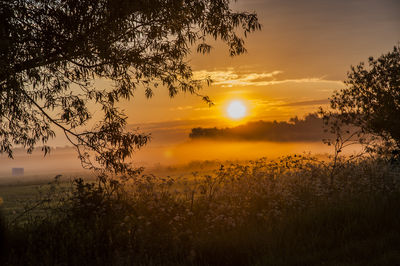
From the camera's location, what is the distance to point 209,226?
8617 millimetres

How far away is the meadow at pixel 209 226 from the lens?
23.7 ft

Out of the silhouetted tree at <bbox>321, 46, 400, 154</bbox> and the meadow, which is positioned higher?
the silhouetted tree at <bbox>321, 46, 400, 154</bbox>

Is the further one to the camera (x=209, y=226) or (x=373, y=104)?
(x=373, y=104)

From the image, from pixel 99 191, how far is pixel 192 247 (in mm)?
2679

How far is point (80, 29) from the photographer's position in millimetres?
8883

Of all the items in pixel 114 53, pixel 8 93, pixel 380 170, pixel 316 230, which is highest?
pixel 114 53

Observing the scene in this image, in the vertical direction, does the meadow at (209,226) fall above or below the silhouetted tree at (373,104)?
below

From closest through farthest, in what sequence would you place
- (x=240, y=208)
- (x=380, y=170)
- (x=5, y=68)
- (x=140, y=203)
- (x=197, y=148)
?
(x=5, y=68) < (x=140, y=203) < (x=240, y=208) < (x=380, y=170) < (x=197, y=148)

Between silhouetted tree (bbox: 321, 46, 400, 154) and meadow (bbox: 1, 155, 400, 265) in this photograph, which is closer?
meadow (bbox: 1, 155, 400, 265)

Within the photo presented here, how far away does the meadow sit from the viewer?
722cm

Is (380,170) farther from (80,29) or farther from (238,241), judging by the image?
(80,29)

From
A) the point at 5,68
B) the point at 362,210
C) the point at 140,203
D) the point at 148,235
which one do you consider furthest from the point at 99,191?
the point at 362,210

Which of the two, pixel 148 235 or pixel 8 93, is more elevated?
pixel 8 93

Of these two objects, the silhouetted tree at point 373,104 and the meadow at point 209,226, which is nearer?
the meadow at point 209,226
